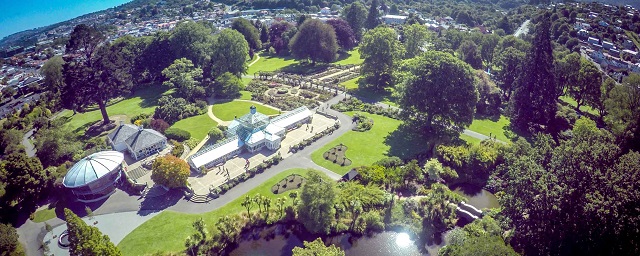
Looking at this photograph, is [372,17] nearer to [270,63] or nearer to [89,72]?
[270,63]

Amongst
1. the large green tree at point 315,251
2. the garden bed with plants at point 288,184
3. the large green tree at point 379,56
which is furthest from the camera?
the large green tree at point 379,56

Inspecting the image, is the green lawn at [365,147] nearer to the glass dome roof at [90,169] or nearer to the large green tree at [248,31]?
the glass dome roof at [90,169]

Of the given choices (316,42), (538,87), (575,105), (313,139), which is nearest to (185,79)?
(313,139)

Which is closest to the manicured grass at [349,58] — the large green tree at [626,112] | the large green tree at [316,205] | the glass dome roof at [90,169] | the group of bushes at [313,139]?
the group of bushes at [313,139]

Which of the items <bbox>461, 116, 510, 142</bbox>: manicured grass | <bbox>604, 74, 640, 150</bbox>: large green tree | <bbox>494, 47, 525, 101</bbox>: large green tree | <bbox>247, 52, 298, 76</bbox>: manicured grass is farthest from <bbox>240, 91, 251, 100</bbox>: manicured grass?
<bbox>604, 74, 640, 150</bbox>: large green tree

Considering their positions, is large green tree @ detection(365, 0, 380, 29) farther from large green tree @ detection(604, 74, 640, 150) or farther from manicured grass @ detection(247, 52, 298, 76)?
large green tree @ detection(604, 74, 640, 150)

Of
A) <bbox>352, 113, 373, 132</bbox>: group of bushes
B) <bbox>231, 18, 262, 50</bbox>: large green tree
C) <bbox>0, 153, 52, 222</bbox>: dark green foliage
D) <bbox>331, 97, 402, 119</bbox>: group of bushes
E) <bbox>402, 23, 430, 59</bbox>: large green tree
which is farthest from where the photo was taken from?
<bbox>231, 18, 262, 50</bbox>: large green tree

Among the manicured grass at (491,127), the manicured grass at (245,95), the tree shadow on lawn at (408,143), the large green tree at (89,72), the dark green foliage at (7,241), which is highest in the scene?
the large green tree at (89,72)
